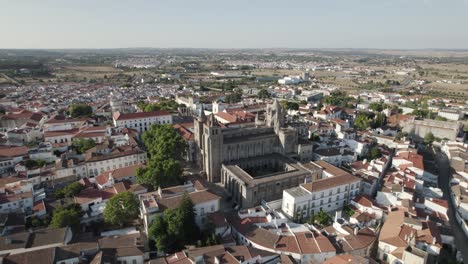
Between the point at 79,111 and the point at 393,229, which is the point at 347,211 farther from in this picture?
the point at 79,111

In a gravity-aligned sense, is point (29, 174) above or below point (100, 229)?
above

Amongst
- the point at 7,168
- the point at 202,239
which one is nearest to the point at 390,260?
the point at 202,239

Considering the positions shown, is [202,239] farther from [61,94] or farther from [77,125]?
[61,94]

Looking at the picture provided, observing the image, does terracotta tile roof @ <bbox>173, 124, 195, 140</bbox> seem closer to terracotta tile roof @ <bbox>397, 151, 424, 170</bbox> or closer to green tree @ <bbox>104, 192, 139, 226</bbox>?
green tree @ <bbox>104, 192, 139, 226</bbox>

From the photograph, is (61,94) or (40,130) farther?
(61,94)

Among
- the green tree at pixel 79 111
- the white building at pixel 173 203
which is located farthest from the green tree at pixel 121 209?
the green tree at pixel 79 111

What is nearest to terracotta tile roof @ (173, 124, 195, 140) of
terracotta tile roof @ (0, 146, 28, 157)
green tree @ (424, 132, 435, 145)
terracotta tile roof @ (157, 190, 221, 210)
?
terracotta tile roof @ (157, 190, 221, 210)

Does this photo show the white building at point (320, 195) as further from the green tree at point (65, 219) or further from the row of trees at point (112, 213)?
the green tree at point (65, 219)
